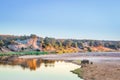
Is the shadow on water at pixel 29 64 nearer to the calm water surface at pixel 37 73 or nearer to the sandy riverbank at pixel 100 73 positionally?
the calm water surface at pixel 37 73

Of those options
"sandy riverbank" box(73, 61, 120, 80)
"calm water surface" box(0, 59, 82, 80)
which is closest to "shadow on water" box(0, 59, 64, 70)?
"calm water surface" box(0, 59, 82, 80)

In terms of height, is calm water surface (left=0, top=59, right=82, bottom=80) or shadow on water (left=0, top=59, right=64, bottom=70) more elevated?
calm water surface (left=0, top=59, right=82, bottom=80)

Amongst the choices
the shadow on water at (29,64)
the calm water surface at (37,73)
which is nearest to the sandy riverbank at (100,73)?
the calm water surface at (37,73)

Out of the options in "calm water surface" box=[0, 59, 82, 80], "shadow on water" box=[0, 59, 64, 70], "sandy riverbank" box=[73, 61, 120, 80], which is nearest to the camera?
"sandy riverbank" box=[73, 61, 120, 80]

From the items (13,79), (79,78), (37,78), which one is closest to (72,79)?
(79,78)

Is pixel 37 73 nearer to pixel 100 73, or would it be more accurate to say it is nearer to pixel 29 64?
pixel 100 73

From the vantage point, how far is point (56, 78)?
6169 centimetres

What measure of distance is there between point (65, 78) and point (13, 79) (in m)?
9.60

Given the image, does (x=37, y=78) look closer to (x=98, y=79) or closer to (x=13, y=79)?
(x=13, y=79)

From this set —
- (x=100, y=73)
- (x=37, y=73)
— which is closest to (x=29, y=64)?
(x=37, y=73)

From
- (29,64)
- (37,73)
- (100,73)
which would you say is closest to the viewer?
(100,73)

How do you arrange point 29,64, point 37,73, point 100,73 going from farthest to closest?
point 29,64
point 37,73
point 100,73

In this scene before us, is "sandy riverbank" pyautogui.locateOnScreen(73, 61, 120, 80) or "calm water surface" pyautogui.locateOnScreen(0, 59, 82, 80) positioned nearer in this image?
"sandy riverbank" pyautogui.locateOnScreen(73, 61, 120, 80)

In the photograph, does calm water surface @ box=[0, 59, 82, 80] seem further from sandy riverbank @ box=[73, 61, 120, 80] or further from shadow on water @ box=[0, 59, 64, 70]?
shadow on water @ box=[0, 59, 64, 70]
